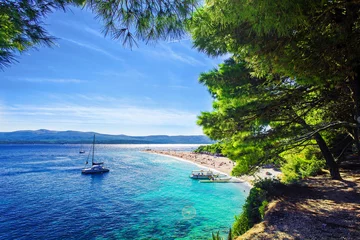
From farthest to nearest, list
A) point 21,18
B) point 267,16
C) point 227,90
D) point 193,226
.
Result: point 193,226, point 227,90, point 267,16, point 21,18

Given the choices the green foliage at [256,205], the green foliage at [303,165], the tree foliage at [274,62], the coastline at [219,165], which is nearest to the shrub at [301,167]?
the green foliage at [303,165]

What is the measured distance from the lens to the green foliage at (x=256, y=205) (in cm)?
803

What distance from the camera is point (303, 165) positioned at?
1252 centimetres

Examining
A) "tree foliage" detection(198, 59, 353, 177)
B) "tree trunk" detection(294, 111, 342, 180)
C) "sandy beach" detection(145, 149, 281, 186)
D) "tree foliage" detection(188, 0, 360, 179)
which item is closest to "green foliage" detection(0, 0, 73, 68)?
"tree foliage" detection(188, 0, 360, 179)

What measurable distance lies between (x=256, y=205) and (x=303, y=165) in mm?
6088

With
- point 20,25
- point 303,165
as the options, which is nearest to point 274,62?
point 20,25

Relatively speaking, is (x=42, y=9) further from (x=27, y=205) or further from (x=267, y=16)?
(x=27, y=205)

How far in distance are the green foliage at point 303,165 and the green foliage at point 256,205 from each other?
3362 mm

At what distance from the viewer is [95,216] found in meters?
17.0

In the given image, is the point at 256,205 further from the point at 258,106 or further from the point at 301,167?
the point at 301,167

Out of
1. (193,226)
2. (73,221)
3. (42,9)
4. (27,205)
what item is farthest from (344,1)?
(27,205)

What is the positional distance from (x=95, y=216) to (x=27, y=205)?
29.8 ft

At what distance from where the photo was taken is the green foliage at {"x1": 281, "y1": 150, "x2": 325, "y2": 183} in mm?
12117

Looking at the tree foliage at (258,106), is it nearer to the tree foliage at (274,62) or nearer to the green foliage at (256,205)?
the tree foliage at (274,62)
